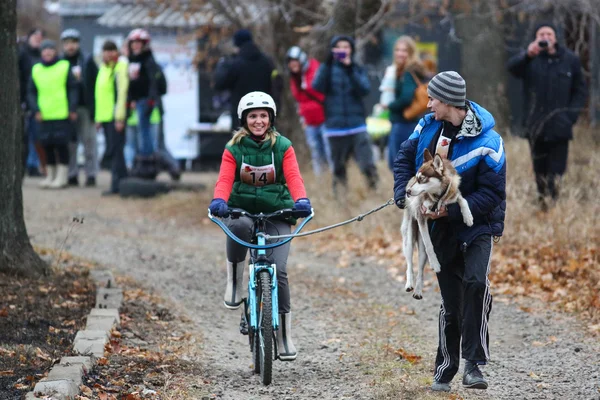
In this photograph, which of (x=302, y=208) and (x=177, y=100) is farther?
(x=177, y=100)

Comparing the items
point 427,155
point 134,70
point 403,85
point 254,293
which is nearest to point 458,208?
point 427,155

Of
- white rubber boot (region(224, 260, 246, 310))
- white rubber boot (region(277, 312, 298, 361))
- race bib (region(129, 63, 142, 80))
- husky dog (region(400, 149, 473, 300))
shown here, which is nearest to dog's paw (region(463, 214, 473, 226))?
husky dog (region(400, 149, 473, 300))

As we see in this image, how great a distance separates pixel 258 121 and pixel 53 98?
10.7 m

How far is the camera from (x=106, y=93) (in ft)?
55.2

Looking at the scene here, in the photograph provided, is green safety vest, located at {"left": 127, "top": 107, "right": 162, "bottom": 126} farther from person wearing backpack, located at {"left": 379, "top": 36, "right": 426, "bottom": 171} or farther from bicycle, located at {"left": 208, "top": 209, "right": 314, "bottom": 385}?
bicycle, located at {"left": 208, "top": 209, "right": 314, "bottom": 385}

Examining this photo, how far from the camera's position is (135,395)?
20.2 ft

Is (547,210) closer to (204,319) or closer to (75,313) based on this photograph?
(204,319)

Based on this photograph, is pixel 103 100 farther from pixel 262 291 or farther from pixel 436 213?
pixel 436 213

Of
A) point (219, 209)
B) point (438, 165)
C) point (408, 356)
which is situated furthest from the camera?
point (408, 356)

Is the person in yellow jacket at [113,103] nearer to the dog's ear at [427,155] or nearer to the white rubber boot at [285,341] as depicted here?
the white rubber boot at [285,341]

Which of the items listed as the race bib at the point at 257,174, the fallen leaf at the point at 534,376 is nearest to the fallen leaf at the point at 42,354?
the race bib at the point at 257,174

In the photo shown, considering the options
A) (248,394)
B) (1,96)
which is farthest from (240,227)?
(1,96)

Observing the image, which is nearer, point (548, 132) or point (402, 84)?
point (548, 132)

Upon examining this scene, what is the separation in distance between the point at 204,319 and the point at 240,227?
6.97 feet
